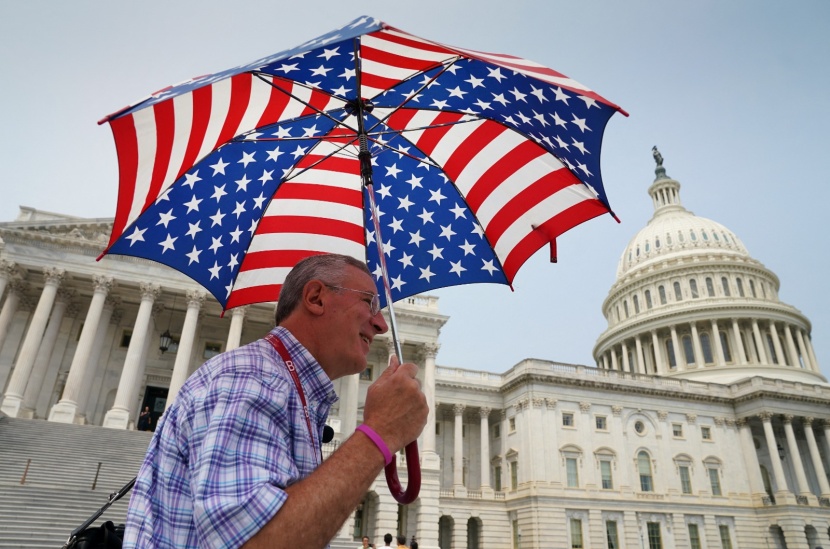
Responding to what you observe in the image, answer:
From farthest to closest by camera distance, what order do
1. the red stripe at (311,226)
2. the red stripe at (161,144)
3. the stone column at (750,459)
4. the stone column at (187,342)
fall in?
the stone column at (750,459) < the stone column at (187,342) < the red stripe at (311,226) < the red stripe at (161,144)

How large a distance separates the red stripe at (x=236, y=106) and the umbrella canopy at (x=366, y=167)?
0.4 inches

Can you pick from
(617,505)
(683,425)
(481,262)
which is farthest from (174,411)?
(683,425)

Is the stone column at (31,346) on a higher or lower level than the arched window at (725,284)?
lower

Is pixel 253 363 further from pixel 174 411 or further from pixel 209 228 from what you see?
pixel 209 228

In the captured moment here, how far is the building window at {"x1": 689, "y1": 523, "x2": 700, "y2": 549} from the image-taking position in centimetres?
4347

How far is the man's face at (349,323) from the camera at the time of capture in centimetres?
217

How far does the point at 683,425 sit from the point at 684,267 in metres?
28.1

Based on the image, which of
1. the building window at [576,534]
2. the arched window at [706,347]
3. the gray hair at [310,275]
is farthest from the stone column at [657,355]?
the gray hair at [310,275]

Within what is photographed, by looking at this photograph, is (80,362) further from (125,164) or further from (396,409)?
(396,409)

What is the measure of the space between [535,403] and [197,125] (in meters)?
43.0

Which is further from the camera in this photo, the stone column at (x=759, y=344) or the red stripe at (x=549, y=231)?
the stone column at (x=759, y=344)

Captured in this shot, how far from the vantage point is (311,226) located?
5.48 metres

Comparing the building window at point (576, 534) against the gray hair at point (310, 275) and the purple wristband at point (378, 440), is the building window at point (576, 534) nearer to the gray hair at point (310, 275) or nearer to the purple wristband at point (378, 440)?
the gray hair at point (310, 275)

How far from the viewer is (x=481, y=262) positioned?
5.64 metres
